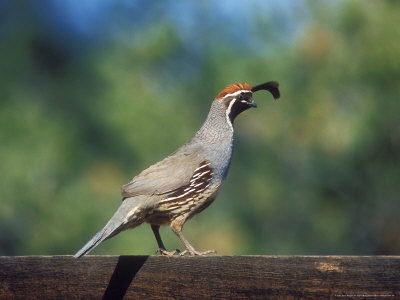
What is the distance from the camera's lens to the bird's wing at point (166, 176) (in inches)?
131

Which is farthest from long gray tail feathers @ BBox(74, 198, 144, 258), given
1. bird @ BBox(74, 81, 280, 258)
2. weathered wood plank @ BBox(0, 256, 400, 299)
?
weathered wood plank @ BBox(0, 256, 400, 299)

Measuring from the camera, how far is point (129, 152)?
36.3 feet

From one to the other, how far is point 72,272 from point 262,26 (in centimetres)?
969

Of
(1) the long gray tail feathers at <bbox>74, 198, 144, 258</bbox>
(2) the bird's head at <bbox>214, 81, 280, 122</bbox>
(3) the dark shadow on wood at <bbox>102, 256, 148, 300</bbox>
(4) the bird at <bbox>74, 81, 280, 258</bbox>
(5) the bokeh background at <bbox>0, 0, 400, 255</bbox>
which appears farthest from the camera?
(5) the bokeh background at <bbox>0, 0, 400, 255</bbox>

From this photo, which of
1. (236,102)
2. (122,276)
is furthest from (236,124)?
(122,276)

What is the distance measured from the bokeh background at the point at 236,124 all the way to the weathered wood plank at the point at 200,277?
6.66 meters

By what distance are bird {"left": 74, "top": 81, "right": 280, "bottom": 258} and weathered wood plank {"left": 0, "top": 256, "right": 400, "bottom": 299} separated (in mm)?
699

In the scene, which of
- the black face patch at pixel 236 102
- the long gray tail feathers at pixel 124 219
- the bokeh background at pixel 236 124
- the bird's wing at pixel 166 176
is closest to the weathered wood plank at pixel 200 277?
the long gray tail feathers at pixel 124 219

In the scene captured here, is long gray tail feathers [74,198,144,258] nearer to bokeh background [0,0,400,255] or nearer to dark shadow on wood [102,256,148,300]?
dark shadow on wood [102,256,148,300]

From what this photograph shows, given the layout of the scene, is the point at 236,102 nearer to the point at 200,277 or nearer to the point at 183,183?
the point at 183,183

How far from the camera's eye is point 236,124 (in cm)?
1177

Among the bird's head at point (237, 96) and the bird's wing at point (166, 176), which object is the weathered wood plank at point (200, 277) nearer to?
the bird's wing at point (166, 176)

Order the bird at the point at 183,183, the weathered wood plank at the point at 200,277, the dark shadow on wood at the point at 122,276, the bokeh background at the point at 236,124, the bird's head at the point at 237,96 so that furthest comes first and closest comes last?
the bokeh background at the point at 236,124, the bird's head at the point at 237,96, the bird at the point at 183,183, the dark shadow on wood at the point at 122,276, the weathered wood plank at the point at 200,277

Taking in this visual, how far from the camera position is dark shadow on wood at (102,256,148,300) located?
238cm
